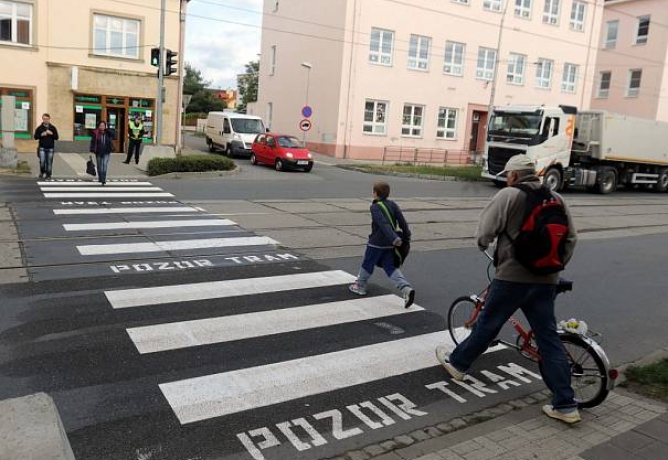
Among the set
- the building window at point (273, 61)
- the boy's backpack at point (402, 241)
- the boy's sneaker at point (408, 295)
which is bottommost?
the boy's sneaker at point (408, 295)

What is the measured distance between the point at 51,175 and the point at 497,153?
51.8 ft

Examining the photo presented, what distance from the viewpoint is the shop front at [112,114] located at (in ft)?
88.0

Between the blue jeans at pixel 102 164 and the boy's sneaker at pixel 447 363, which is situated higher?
the blue jeans at pixel 102 164

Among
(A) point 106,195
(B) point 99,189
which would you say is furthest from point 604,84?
(A) point 106,195

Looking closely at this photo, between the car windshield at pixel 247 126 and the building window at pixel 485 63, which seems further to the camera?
the building window at pixel 485 63

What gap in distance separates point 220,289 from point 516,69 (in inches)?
1471

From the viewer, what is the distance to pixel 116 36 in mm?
27188

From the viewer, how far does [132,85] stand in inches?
1089

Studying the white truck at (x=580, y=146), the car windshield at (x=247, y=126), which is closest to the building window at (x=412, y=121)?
the car windshield at (x=247, y=126)

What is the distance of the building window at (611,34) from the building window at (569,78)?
9895mm

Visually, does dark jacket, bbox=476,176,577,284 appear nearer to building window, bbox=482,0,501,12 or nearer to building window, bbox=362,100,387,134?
building window, bbox=362,100,387,134

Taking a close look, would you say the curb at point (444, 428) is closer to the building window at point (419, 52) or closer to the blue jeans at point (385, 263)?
the blue jeans at point (385, 263)

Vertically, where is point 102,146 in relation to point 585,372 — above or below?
above

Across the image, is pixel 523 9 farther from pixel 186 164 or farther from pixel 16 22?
pixel 16 22
